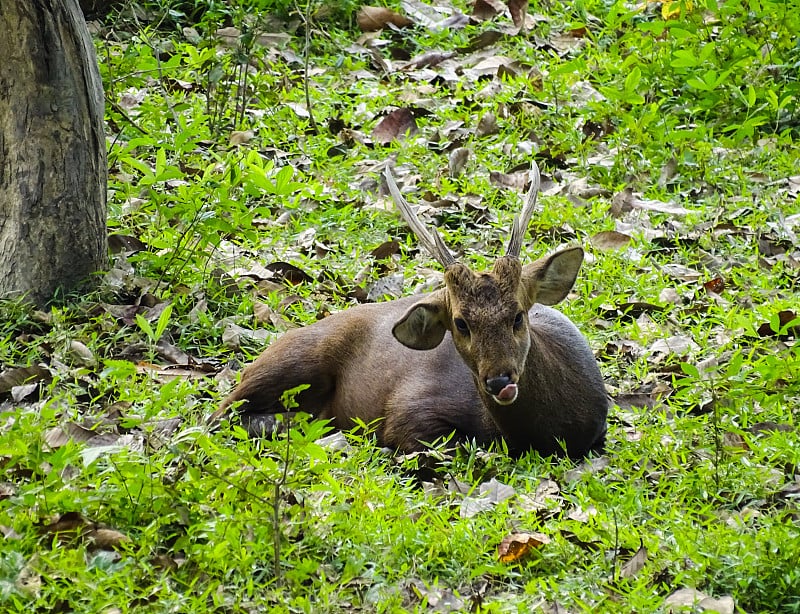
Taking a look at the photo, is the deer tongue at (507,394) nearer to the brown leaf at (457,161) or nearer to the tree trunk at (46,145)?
the tree trunk at (46,145)

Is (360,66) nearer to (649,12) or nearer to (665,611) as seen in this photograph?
(649,12)

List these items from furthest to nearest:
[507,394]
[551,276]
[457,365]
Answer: [457,365], [551,276], [507,394]

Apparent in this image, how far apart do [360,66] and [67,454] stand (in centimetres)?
592

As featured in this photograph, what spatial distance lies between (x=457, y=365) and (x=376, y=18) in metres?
4.83

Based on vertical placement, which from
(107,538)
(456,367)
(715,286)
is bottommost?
(715,286)

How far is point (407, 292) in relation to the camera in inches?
256

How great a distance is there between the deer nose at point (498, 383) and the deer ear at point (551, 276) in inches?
18.7

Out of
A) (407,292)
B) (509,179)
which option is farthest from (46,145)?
(509,179)

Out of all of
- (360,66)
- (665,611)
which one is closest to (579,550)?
(665,611)

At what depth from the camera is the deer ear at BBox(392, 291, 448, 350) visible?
5.11 meters

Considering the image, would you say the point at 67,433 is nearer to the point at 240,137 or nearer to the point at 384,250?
the point at 384,250

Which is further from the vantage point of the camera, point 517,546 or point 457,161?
point 457,161

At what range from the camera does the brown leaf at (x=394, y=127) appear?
8.17 metres

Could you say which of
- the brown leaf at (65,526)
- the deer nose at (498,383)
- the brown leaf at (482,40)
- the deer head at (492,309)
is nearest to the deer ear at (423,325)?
the deer head at (492,309)
